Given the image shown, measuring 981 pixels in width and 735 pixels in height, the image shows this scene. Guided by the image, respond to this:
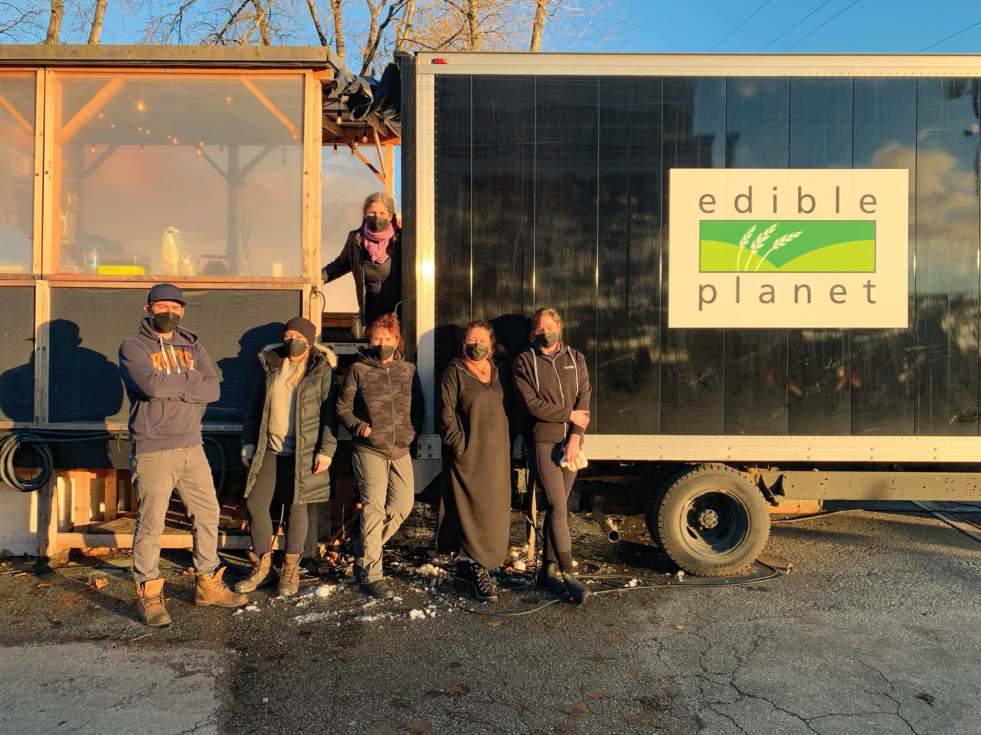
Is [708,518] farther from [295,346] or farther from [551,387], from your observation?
[295,346]

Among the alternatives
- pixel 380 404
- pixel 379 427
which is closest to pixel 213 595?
pixel 379 427

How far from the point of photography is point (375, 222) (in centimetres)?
476

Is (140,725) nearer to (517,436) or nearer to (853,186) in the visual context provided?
(517,436)

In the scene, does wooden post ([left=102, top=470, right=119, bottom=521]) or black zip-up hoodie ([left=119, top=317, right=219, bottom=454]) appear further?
wooden post ([left=102, top=470, right=119, bottom=521])

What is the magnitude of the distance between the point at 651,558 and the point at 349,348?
2757 mm

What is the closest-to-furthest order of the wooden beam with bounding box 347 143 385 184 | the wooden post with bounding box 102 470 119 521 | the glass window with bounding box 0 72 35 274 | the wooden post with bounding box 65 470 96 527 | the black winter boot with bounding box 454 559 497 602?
the black winter boot with bounding box 454 559 497 602 → the glass window with bounding box 0 72 35 274 → the wooden post with bounding box 65 470 96 527 → the wooden post with bounding box 102 470 119 521 → the wooden beam with bounding box 347 143 385 184

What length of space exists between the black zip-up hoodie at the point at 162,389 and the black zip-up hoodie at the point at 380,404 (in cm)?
85

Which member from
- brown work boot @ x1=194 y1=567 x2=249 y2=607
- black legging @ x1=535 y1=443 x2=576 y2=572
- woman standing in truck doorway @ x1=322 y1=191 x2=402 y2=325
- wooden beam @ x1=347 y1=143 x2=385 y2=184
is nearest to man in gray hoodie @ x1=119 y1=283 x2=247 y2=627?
brown work boot @ x1=194 y1=567 x2=249 y2=607

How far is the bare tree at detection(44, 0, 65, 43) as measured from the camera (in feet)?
36.9

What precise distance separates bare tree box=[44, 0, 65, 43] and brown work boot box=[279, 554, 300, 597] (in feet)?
36.7

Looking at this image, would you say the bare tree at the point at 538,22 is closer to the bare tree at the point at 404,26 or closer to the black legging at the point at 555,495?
the bare tree at the point at 404,26

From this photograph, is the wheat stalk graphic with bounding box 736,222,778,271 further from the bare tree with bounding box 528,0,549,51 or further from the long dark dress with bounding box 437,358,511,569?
the bare tree with bounding box 528,0,549,51

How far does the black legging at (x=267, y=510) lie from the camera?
4441 mm

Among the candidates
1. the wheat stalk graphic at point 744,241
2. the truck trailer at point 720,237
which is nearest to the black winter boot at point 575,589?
the truck trailer at point 720,237
